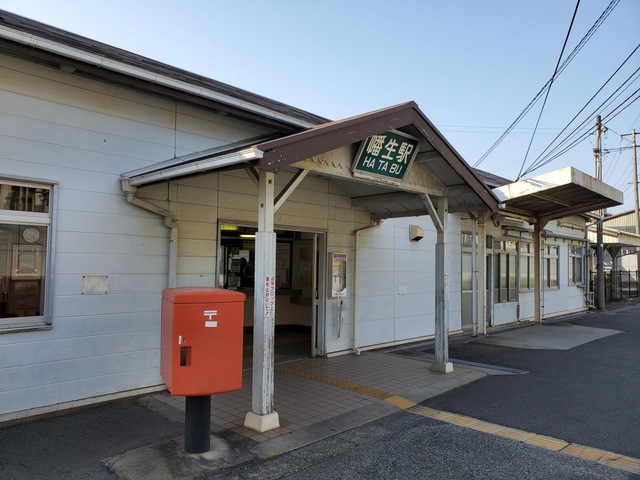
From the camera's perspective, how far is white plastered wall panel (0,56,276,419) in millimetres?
4863

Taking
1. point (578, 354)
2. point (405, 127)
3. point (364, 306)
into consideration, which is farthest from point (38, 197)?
point (578, 354)

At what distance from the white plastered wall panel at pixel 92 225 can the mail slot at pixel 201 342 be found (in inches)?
67.0

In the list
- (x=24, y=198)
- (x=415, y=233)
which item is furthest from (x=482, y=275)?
(x=24, y=198)

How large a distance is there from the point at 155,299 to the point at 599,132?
27.4 metres

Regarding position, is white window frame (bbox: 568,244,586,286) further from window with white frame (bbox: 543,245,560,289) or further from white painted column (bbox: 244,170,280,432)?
white painted column (bbox: 244,170,280,432)

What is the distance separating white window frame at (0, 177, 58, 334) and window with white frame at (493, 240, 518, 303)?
35.8ft

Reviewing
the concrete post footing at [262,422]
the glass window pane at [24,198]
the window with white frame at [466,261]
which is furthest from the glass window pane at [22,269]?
the window with white frame at [466,261]

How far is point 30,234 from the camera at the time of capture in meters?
5.05

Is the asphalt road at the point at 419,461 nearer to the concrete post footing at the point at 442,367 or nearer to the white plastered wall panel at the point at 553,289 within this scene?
the concrete post footing at the point at 442,367

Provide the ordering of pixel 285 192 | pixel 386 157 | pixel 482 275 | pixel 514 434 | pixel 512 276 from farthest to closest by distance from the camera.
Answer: pixel 512 276 → pixel 482 275 → pixel 386 157 → pixel 285 192 → pixel 514 434

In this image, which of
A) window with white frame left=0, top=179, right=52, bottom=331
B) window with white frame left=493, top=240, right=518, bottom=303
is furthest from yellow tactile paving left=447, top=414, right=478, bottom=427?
window with white frame left=493, top=240, right=518, bottom=303

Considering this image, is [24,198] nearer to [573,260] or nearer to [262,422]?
[262,422]

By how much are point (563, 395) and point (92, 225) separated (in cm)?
633

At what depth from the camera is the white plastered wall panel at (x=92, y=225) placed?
4.86 m
